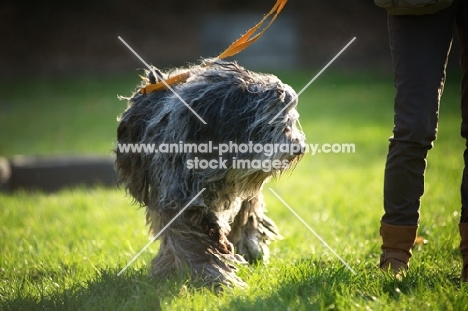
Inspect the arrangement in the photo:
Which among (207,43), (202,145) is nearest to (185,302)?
(202,145)

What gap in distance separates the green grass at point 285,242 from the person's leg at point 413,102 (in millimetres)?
357

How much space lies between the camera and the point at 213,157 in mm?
3697

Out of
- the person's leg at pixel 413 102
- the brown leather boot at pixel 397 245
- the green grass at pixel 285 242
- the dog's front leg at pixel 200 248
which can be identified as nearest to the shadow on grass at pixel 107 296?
the green grass at pixel 285 242

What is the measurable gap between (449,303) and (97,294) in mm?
1846

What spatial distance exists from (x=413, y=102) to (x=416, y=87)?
0.08 m

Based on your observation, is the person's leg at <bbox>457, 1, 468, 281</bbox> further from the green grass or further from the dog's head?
the dog's head

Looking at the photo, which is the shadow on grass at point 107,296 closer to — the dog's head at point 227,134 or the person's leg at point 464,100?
the dog's head at point 227,134

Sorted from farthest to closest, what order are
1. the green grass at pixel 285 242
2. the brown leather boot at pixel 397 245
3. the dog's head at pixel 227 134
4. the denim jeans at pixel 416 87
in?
the brown leather boot at pixel 397 245
the dog's head at pixel 227 134
the denim jeans at pixel 416 87
the green grass at pixel 285 242

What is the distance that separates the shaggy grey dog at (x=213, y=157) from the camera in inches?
145

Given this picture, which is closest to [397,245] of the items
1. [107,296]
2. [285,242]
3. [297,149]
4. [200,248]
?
[297,149]

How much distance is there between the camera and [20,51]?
16.7 metres

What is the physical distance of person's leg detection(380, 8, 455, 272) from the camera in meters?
3.58

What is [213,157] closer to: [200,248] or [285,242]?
[200,248]

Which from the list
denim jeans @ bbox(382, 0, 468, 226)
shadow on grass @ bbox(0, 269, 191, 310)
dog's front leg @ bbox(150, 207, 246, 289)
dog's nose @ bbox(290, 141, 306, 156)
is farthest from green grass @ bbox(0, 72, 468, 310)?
denim jeans @ bbox(382, 0, 468, 226)
